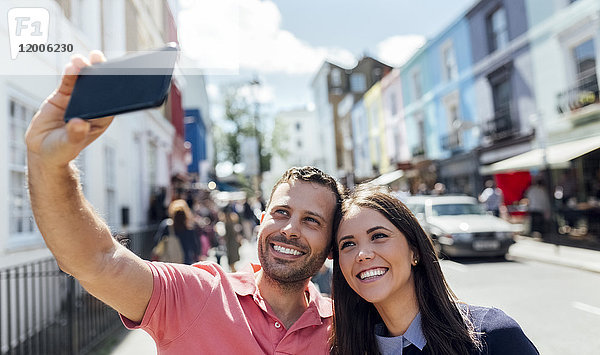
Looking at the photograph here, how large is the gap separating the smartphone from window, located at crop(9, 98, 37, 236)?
169 inches

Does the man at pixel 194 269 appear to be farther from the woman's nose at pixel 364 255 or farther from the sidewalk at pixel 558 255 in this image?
the sidewalk at pixel 558 255

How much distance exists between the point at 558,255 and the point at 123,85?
10.3 metres

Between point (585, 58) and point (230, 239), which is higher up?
point (585, 58)

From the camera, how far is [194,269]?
1.82m

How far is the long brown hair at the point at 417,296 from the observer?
1.74 m

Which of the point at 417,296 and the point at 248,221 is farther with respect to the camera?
the point at 248,221

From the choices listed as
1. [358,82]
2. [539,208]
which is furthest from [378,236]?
[358,82]

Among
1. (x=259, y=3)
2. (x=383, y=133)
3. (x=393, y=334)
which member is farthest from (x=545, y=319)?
(x=383, y=133)

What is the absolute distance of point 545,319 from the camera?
173 inches

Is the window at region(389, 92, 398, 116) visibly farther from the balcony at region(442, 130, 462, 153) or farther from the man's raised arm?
the man's raised arm

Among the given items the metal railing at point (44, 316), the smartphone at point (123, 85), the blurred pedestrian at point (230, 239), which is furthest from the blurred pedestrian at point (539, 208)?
the smartphone at point (123, 85)

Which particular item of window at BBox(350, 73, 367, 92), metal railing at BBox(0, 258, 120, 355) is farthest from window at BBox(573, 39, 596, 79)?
window at BBox(350, 73, 367, 92)

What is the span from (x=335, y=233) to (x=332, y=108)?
38.7 metres

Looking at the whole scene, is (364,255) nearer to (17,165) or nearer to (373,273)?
(373,273)
